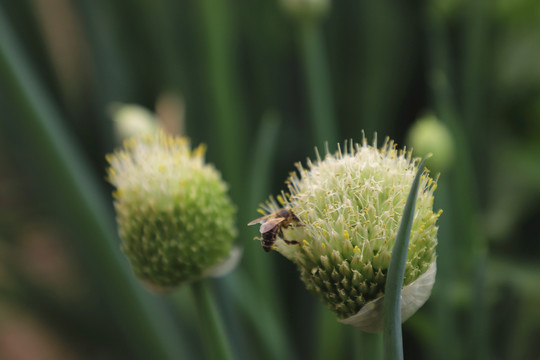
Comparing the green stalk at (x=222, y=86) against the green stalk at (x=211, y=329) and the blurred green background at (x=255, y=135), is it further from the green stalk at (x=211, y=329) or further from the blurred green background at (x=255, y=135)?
the green stalk at (x=211, y=329)

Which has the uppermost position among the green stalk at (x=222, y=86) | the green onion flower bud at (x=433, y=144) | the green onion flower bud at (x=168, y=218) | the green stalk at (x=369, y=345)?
the green stalk at (x=222, y=86)

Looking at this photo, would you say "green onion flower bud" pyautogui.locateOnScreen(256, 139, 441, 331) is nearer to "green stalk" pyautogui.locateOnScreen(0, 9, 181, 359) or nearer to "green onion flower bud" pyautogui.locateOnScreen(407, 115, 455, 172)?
"green onion flower bud" pyautogui.locateOnScreen(407, 115, 455, 172)

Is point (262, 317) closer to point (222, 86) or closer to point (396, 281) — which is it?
point (222, 86)

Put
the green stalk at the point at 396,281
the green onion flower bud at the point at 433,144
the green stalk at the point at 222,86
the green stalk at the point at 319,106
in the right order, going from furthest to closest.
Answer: the green stalk at the point at 222,86 < the green stalk at the point at 319,106 < the green onion flower bud at the point at 433,144 < the green stalk at the point at 396,281

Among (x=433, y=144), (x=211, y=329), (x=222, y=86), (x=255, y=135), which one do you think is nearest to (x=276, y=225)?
(x=211, y=329)

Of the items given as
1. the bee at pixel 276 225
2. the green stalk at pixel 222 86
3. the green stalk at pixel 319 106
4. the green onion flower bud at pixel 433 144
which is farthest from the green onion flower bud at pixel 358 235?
the green stalk at pixel 222 86

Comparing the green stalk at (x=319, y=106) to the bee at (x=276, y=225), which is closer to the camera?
the bee at (x=276, y=225)

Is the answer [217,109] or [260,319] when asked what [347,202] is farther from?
[217,109]
